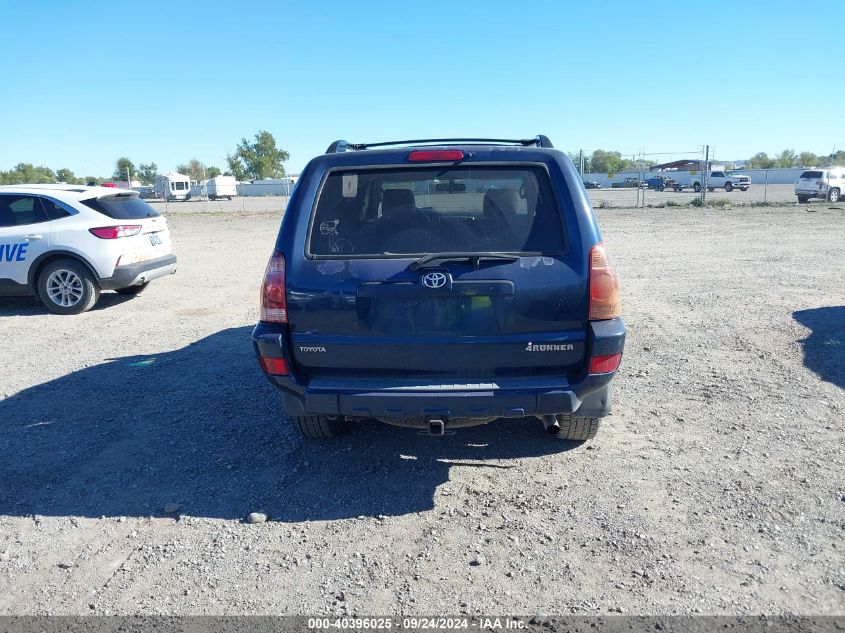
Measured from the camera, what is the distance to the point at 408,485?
4070mm

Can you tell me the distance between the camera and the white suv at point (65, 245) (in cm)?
898

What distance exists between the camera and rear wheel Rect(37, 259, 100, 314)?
9.09 metres

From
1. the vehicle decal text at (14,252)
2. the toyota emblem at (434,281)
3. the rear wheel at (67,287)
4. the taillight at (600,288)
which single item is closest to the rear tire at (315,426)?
the toyota emblem at (434,281)

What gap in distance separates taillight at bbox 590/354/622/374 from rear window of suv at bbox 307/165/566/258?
64 centimetres

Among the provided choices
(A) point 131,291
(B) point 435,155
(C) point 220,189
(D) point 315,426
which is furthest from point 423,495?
(C) point 220,189

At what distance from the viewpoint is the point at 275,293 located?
3770mm

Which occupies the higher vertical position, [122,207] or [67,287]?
[122,207]

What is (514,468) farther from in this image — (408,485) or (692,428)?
(692,428)

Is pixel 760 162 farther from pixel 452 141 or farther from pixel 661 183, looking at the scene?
pixel 452 141

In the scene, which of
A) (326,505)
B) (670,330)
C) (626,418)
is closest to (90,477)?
(326,505)

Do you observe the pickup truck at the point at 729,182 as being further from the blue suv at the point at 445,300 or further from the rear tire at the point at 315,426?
the rear tire at the point at 315,426

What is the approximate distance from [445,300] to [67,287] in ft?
24.5

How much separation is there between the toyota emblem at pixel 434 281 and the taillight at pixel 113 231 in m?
6.93

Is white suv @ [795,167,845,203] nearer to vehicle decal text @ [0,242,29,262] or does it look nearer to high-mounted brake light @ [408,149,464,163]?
vehicle decal text @ [0,242,29,262]
